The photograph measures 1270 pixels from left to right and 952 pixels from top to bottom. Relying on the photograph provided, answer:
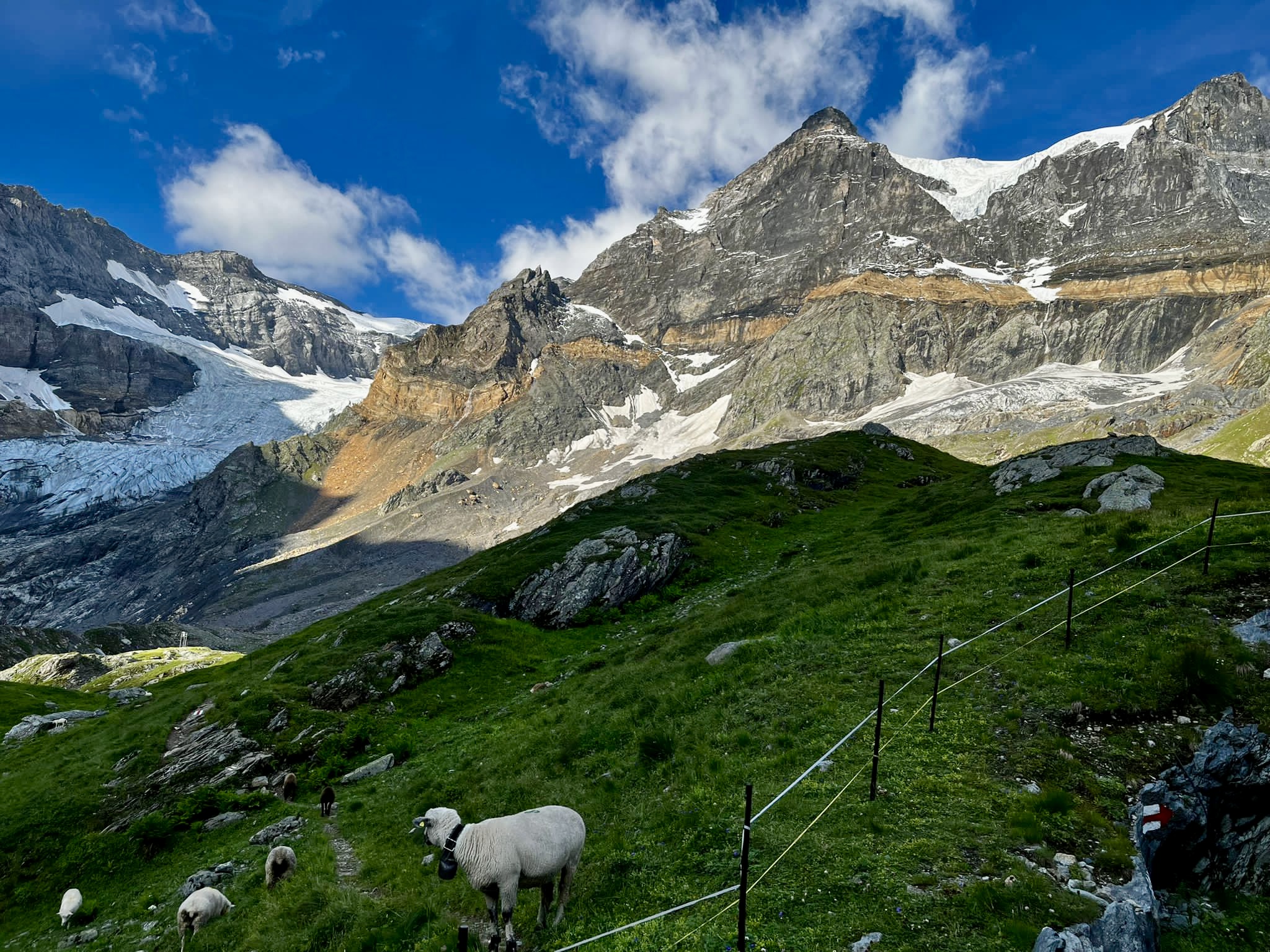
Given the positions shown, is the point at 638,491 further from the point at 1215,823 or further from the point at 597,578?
the point at 1215,823

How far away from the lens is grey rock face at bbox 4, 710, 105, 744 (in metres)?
43.8

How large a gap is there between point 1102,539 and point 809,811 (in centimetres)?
1946

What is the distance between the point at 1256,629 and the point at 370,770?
1279 inches

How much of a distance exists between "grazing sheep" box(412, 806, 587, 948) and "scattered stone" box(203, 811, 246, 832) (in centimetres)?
2021

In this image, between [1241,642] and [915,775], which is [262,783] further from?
[1241,642]

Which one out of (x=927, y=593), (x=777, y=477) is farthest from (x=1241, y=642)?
(x=777, y=477)

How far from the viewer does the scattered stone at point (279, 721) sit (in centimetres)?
3255

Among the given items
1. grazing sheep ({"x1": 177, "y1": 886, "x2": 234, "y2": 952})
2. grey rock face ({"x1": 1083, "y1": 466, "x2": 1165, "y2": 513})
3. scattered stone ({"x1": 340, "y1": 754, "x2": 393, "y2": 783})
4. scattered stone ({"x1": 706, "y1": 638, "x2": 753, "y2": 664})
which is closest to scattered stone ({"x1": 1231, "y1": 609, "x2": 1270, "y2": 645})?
scattered stone ({"x1": 706, "y1": 638, "x2": 753, "y2": 664})

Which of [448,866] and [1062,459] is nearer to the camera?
[448,866]

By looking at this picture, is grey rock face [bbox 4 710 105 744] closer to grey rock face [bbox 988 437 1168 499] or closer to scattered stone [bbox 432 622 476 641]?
scattered stone [bbox 432 622 476 641]

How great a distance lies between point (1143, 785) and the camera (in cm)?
1114

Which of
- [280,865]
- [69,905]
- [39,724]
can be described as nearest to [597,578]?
[280,865]

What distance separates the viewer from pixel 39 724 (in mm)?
45906

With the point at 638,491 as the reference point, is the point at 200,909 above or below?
below
